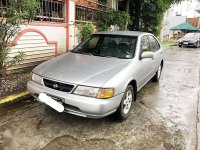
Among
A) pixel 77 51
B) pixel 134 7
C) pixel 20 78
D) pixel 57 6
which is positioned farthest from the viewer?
pixel 134 7

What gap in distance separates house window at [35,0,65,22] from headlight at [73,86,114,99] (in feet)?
13.2

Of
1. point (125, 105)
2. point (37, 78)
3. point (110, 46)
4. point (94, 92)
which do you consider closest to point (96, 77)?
point (94, 92)

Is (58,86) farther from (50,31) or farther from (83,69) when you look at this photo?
(50,31)

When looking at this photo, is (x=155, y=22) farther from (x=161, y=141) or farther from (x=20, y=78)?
(x=161, y=141)

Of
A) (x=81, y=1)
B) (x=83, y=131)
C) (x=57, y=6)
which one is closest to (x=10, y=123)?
(x=83, y=131)

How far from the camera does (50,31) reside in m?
6.84

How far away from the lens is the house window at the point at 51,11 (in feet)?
21.7

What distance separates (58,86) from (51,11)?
4.38 meters

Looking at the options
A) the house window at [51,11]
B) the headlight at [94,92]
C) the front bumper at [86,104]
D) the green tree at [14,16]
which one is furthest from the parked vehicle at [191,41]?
the headlight at [94,92]

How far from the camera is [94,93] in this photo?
3172 mm

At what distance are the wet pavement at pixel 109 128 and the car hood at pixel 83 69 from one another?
0.80 m

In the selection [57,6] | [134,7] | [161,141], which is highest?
[134,7]

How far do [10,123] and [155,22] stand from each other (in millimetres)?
11423

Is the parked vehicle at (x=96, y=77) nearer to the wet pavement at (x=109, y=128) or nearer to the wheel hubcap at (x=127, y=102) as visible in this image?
the wheel hubcap at (x=127, y=102)
